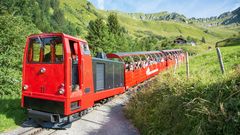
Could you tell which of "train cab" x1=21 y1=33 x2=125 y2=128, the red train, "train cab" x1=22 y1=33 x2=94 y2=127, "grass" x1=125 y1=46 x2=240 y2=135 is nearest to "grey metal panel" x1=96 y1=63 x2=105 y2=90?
the red train

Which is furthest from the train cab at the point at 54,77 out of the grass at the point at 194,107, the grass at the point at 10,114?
the grass at the point at 194,107

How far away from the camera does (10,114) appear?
1022 centimetres

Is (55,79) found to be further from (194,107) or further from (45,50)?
(194,107)

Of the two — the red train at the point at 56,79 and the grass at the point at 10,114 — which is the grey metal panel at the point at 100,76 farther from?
the grass at the point at 10,114

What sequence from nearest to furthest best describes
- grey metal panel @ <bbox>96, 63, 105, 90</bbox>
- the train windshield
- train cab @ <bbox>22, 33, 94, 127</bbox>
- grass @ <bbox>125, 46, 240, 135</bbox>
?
1. grass @ <bbox>125, 46, 240, 135</bbox>
2. train cab @ <bbox>22, 33, 94, 127</bbox>
3. the train windshield
4. grey metal panel @ <bbox>96, 63, 105, 90</bbox>

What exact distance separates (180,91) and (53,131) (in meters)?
4.47

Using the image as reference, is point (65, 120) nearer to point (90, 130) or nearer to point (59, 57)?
point (90, 130)

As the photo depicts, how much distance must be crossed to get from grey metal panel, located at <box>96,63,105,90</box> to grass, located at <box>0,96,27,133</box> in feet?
10.9

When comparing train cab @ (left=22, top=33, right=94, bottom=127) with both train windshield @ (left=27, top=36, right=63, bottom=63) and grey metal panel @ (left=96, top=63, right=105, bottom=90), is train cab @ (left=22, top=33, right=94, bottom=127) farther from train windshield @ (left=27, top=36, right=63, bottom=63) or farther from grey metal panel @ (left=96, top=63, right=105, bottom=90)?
grey metal panel @ (left=96, top=63, right=105, bottom=90)

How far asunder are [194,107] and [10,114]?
7.28 m

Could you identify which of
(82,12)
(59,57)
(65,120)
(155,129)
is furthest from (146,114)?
(82,12)

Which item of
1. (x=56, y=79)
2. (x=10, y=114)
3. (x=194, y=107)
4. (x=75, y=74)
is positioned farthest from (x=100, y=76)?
(x=194, y=107)

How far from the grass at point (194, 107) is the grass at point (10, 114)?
4.51 meters

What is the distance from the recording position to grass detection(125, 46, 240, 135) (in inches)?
233
